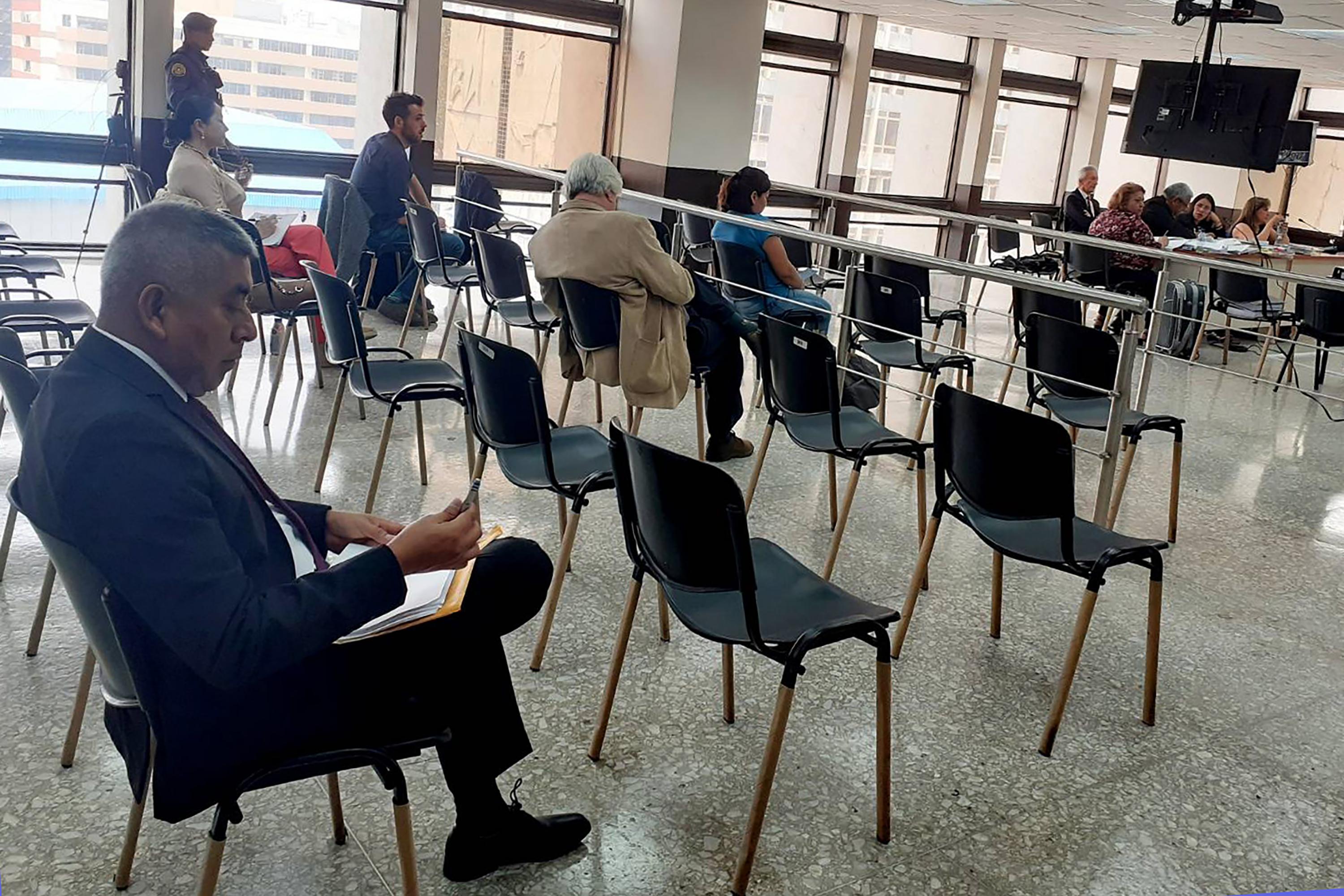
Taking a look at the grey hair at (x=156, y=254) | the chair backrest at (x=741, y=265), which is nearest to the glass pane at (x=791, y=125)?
the chair backrest at (x=741, y=265)

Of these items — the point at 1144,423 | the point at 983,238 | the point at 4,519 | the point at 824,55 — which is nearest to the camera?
the point at 4,519

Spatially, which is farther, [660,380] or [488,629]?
[660,380]

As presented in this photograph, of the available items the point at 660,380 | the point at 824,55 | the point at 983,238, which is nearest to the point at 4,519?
the point at 660,380

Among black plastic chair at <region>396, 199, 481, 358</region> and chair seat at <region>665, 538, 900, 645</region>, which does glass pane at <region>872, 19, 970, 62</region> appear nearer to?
black plastic chair at <region>396, 199, 481, 358</region>

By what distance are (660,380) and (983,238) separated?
10769 mm

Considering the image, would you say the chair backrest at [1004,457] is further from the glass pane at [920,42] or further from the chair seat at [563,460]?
the glass pane at [920,42]

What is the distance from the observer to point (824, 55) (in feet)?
38.8

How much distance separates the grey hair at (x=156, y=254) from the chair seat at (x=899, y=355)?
11.3 ft

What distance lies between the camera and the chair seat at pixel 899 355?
472cm

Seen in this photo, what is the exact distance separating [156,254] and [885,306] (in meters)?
3.65

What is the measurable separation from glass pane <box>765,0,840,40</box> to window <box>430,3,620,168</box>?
6.80 ft

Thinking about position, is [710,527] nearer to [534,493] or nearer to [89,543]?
[89,543]

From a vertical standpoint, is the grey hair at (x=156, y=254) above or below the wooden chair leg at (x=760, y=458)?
above

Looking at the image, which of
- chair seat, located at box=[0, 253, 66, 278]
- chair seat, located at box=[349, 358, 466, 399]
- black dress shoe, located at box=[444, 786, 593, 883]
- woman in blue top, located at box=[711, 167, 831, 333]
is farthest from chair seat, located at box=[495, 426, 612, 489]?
chair seat, located at box=[0, 253, 66, 278]
